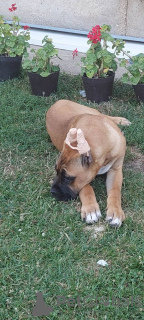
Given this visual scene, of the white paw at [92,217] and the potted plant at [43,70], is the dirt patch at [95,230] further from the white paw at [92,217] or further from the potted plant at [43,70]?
the potted plant at [43,70]

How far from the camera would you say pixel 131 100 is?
5504 millimetres

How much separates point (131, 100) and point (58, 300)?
3441mm

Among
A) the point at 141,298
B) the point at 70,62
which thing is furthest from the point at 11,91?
the point at 141,298

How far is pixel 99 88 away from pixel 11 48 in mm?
1541

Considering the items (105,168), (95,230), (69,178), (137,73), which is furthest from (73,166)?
(137,73)

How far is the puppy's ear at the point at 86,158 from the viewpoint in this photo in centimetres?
307

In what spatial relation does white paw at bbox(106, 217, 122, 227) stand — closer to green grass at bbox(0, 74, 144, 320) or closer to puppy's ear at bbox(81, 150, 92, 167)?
green grass at bbox(0, 74, 144, 320)

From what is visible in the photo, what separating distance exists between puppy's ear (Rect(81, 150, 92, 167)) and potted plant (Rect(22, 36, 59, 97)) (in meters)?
2.60

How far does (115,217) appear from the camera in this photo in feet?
10.6

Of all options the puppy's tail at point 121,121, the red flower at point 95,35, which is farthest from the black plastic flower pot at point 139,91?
the red flower at point 95,35

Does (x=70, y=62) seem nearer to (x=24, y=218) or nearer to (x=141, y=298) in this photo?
(x=24, y=218)

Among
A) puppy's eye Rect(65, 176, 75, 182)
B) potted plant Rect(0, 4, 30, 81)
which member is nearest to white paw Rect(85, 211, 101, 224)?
puppy's eye Rect(65, 176, 75, 182)

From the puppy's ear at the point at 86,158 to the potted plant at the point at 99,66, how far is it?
2298 millimetres

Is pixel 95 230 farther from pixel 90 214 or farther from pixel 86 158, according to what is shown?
pixel 86 158
